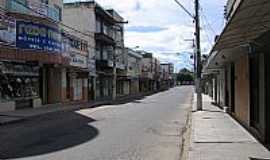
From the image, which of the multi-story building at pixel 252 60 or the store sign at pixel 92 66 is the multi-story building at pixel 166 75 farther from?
the multi-story building at pixel 252 60

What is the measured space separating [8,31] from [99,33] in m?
28.5

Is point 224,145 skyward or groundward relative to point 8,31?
groundward

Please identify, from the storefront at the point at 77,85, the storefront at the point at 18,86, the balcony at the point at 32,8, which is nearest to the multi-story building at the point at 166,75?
the storefront at the point at 77,85

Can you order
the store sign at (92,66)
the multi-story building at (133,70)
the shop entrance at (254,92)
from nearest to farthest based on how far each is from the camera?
1. the shop entrance at (254,92)
2. the store sign at (92,66)
3. the multi-story building at (133,70)

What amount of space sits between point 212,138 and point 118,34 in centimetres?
6125

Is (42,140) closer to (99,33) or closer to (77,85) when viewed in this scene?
(77,85)

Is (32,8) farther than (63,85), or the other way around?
(63,85)

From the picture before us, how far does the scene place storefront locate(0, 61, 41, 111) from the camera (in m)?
29.8

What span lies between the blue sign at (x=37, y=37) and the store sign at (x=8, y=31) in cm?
68

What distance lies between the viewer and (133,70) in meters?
87.8

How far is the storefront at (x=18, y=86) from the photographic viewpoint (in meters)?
29.8

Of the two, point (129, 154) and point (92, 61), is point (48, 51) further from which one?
point (129, 154)


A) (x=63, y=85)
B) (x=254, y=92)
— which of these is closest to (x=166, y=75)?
(x=63, y=85)

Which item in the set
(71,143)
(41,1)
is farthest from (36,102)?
(71,143)
